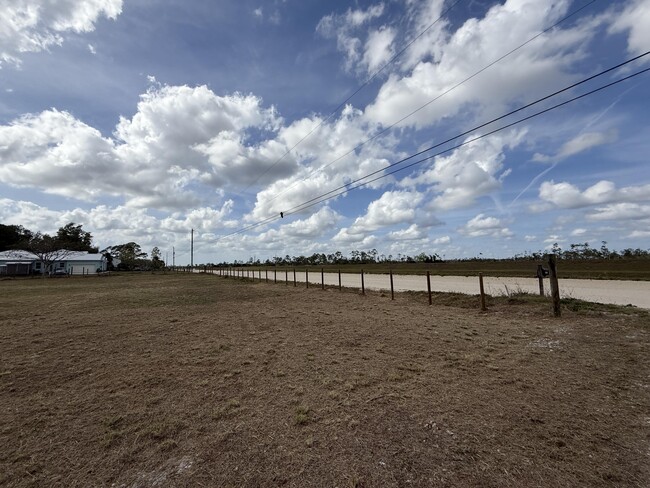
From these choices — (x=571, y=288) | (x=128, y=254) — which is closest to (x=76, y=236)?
(x=128, y=254)

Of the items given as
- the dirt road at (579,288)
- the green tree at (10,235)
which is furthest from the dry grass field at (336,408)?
the green tree at (10,235)

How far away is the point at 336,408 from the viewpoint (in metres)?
3.77

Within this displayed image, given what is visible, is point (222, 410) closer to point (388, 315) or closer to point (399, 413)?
point (399, 413)

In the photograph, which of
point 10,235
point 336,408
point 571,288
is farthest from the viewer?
point 10,235

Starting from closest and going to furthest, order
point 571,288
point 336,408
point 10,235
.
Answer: point 336,408, point 571,288, point 10,235

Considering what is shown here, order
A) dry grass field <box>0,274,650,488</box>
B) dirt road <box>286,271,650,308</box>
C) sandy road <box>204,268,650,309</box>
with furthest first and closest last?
sandy road <box>204,268,650,309</box> < dirt road <box>286,271,650,308</box> < dry grass field <box>0,274,650,488</box>

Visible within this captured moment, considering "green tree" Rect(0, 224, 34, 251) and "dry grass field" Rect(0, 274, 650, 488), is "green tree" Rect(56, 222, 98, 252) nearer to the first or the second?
"green tree" Rect(0, 224, 34, 251)

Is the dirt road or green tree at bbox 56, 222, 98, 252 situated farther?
green tree at bbox 56, 222, 98, 252

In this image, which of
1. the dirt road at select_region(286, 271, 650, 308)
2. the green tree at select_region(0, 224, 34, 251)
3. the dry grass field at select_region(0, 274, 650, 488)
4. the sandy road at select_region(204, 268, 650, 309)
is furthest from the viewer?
the green tree at select_region(0, 224, 34, 251)

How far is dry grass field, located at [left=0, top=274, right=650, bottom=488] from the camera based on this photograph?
105 inches

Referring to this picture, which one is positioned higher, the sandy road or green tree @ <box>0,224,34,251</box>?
green tree @ <box>0,224,34,251</box>

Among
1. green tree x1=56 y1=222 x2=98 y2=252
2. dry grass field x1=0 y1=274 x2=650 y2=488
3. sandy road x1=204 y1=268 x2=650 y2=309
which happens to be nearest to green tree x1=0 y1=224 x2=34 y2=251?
green tree x1=56 y1=222 x2=98 y2=252

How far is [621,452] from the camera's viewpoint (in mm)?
2805

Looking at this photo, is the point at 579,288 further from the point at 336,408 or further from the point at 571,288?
the point at 336,408
